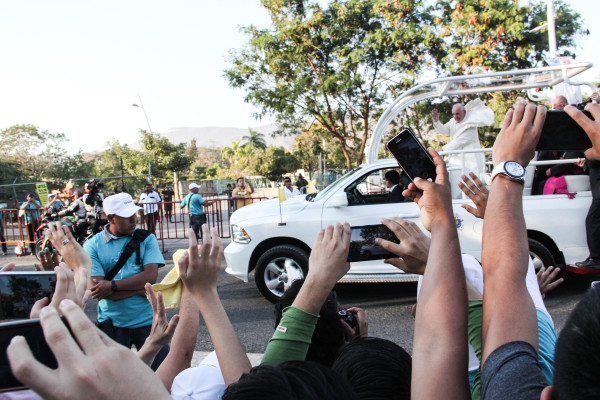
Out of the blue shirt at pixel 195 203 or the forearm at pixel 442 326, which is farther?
the blue shirt at pixel 195 203

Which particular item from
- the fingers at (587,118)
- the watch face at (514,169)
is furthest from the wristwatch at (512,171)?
the fingers at (587,118)

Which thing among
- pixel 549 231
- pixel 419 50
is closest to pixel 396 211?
pixel 549 231

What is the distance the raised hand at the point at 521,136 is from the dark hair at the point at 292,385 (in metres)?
0.75

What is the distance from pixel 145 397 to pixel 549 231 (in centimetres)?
613

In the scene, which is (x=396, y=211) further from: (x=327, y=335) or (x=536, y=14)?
(x=536, y=14)

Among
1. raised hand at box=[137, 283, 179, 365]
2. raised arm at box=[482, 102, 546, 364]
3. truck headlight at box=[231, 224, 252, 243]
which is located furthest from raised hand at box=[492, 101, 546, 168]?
truck headlight at box=[231, 224, 252, 243]

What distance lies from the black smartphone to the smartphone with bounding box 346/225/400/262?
57 centimetres

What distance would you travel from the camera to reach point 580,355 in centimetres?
72

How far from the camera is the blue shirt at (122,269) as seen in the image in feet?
10.8

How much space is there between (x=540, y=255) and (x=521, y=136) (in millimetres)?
5226

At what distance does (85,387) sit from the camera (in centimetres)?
70

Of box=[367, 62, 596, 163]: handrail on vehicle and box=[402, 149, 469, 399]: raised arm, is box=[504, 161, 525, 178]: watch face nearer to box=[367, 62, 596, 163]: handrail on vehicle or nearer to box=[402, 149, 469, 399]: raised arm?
box=[402, 149, 469, 399]: raised arm

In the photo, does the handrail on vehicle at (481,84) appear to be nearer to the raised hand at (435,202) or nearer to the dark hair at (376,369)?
the raised hand at (435,202)

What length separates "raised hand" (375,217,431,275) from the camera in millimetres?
1345
